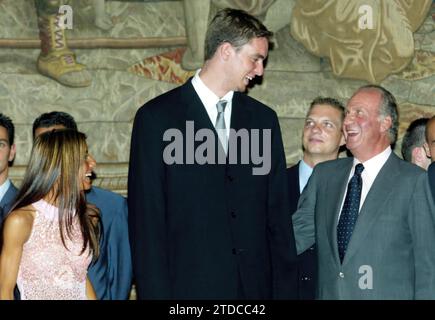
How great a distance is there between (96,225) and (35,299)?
489 millimetres

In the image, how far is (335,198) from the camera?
4.53 metres

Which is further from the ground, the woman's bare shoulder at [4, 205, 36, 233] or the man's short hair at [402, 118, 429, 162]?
the man's short hair at [402, 118, 429, 162]

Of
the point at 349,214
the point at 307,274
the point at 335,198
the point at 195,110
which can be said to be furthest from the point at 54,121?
the point at 349,214

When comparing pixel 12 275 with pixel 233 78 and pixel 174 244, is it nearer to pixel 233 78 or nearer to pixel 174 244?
pixel 174 244

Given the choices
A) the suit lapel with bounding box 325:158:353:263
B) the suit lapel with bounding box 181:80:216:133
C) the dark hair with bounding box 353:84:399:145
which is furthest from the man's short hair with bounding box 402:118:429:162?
the suit lapel with bounding box 181:80:216:133

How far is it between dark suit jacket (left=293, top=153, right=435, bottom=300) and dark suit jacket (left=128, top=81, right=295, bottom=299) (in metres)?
0.29

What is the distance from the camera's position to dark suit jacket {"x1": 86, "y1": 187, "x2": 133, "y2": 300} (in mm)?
4688

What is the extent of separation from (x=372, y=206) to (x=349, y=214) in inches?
5.4

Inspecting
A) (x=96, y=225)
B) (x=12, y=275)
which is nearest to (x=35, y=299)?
(x=12, y=275)

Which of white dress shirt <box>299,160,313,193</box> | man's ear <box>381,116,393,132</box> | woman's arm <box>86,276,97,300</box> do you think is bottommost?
woman's arm <box>86,276,97,300</box>

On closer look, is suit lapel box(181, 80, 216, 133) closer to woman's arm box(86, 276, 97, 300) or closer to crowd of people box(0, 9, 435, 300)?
crowd of people box(0, 9, 435, 300)

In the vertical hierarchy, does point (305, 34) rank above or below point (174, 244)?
above

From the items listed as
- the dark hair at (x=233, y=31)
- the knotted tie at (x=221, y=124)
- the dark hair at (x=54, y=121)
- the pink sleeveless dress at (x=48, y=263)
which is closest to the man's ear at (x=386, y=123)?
the dark hair at (x=233, y=31)

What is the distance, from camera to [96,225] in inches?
172
